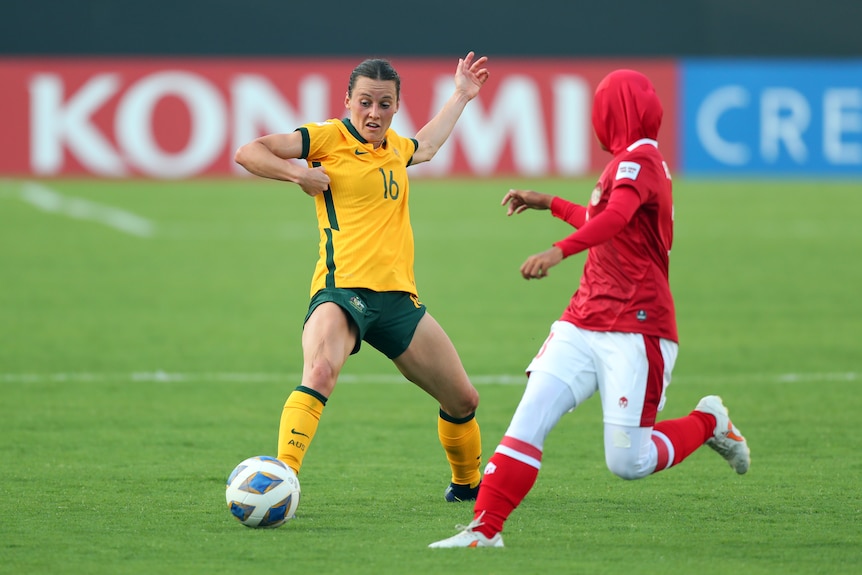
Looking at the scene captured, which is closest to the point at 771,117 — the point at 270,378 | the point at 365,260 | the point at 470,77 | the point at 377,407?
the point at 270,378

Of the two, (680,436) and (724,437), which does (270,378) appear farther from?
(680,436)

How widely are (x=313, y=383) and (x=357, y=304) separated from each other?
45 cm

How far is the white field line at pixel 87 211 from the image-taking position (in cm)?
2014

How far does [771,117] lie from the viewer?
25547 mm

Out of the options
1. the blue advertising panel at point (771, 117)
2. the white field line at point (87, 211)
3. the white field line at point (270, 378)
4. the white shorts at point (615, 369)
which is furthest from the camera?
the blue advertising panel at point (771, 117)

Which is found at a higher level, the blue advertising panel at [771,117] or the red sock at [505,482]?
the red sock at [505,482]

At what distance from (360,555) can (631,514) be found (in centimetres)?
150

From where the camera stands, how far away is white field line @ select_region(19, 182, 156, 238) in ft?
66.1

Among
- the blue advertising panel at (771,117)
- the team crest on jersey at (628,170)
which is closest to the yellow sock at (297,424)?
the team crest on jersey at (628,170)

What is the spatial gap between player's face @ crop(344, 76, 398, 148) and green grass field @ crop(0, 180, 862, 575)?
182cm

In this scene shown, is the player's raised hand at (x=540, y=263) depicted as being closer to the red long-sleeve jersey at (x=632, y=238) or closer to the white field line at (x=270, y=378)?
the red long-sleeve jersey at (x=632, y=238)

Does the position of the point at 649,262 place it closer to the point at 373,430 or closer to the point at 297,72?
the point at 373,430

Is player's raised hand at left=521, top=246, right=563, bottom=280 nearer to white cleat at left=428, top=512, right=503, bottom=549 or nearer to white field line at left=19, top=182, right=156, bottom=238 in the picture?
white cleat at left=428, top=512, right=503, bottom=549

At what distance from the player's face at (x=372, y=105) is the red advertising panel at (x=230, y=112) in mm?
18473
